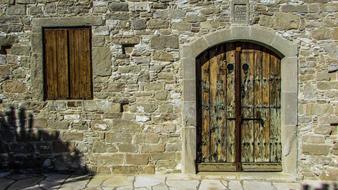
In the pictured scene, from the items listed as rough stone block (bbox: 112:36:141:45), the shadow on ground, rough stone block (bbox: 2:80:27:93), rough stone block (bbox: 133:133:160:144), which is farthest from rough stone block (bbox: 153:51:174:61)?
rough stone block (bbox: 2:80:27:93)

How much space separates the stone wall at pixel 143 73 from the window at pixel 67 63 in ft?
0.36

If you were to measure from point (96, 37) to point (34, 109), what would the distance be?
1.41 meters

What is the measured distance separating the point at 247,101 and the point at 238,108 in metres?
0.17

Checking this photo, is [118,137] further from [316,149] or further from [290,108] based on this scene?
[316,149]

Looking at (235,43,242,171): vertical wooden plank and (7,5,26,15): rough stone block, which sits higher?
(7,5,26,15): rough stone block

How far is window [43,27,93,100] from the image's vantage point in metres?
4.94

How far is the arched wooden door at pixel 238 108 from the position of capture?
15.9 ft

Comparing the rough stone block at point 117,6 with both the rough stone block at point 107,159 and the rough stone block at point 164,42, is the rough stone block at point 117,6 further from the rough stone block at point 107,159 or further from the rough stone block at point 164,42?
the rough stone block at point 107,159

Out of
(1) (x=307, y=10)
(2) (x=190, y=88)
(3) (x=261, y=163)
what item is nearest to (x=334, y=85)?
(1) (x=307, y=10)

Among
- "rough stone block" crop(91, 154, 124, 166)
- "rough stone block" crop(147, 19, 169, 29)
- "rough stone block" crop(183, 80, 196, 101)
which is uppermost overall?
"rough stone block" crop(147, 19, 169, 29)

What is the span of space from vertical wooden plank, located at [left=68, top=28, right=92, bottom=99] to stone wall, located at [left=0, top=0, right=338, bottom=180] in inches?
4.9

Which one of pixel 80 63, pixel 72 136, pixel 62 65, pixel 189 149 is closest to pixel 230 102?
pixel 189 149

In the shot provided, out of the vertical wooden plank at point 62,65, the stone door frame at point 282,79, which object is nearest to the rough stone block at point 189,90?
the stone door frame at point 282,79

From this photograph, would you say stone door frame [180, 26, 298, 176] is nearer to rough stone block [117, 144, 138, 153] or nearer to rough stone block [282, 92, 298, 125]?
rough stone block [282, 92, 298, 125]
